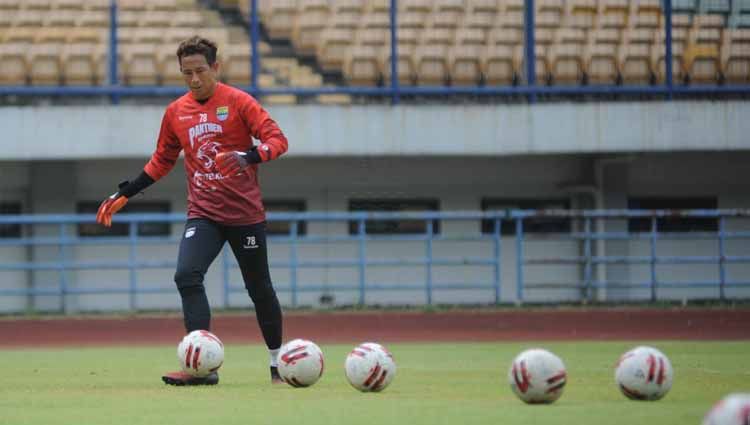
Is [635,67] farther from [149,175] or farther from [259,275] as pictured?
Result: [259,275]

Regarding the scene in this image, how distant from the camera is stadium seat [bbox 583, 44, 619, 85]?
23719 millimetres

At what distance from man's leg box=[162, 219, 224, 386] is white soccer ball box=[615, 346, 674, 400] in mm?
2928

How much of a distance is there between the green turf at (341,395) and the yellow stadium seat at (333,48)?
1084 centimetres

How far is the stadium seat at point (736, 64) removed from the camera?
23.9 meters

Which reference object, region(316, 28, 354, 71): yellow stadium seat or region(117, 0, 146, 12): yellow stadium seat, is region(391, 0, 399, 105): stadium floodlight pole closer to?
region(316, 28, 354, 71): yellow stadium seat

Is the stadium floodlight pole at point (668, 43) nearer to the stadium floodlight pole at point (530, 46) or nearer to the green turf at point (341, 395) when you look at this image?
the stadium floodlight pole at point (530, 46)

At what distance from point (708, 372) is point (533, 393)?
3839 mm

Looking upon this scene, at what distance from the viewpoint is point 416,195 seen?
25297 millimetres

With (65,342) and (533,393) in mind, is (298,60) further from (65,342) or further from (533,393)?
(533,393)

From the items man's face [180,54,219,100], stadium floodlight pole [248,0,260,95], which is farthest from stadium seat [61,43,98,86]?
man's face [180,54,219,100]

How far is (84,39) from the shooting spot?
76.8 ft

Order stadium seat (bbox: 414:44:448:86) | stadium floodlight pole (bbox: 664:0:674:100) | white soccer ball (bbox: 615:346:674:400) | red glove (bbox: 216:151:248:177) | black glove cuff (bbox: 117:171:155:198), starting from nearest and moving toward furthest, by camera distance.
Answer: white soccer ball (bbox: 615:346:674:400), red glove (bbox: 216:151:248:177), black glove cuff (bbox: 117:171:155:198), stadium floodlight pole (bbox: 664:0:674:100), stadium seat (bbox: 414:44:448:86)

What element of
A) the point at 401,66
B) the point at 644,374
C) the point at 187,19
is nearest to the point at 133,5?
the point at 187,19

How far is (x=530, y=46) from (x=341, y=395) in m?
15.3
